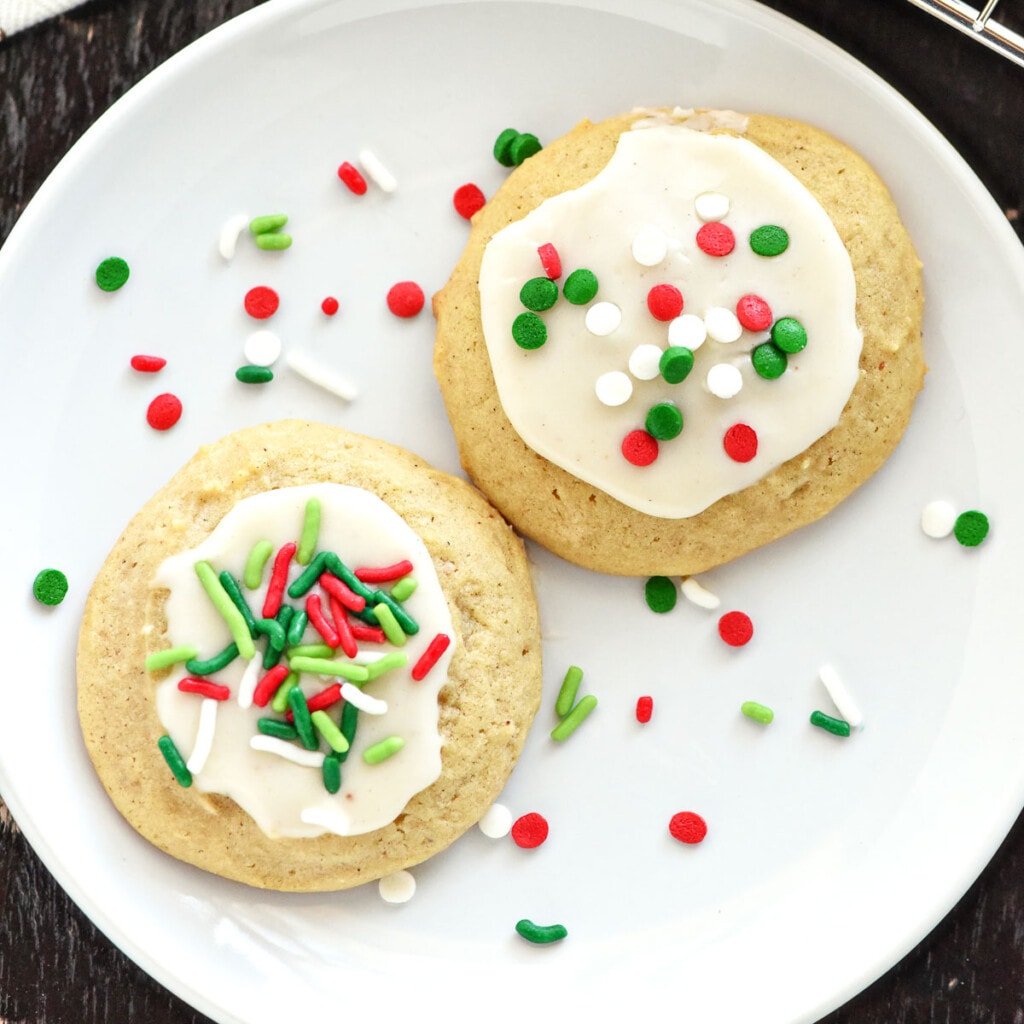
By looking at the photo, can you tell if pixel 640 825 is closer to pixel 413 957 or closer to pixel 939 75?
pixel 413 957

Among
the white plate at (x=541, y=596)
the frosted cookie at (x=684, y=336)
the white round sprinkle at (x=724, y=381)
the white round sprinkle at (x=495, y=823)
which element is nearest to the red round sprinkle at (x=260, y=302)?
the white plate at (x=541, y=596)

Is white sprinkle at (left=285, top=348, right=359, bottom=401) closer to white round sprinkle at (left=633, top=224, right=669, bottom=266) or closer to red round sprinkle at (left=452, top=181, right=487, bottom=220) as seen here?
red round sprinkle at (left=452, top=181, right=487, bottom=220)

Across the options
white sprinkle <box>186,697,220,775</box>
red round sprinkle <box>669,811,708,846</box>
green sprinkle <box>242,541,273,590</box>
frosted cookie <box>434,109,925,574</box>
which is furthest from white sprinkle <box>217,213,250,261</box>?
red round sprinkle <box>669,811,708,846</box>

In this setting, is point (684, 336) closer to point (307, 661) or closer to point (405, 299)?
point (405, 299)

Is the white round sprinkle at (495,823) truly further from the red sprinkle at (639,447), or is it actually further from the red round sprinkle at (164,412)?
the red round sprinkle at (164,412)

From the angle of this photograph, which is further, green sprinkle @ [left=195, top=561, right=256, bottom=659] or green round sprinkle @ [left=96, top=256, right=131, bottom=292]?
green round sprinkle @ [left=96, top=256, right=131, bottom=292]
